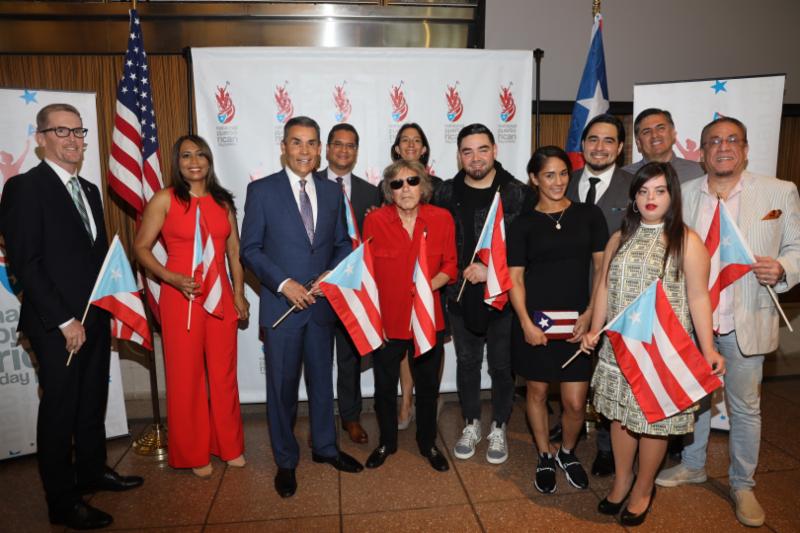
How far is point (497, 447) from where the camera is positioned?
10.9ft

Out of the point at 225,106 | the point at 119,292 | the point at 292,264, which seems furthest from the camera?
the point at 225,106

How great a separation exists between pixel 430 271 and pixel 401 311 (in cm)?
29

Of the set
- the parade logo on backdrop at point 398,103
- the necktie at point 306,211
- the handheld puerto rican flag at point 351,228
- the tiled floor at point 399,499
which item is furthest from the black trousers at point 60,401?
the parade logo on backdrop at point 398,103

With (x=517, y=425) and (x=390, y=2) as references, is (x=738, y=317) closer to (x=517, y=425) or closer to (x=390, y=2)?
(x=517, y=425)

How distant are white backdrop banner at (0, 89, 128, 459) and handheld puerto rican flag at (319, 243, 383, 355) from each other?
6.58 feet

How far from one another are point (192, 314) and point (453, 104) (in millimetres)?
2616

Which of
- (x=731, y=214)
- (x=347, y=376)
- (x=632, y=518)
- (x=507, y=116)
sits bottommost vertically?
(x=632, y=518)

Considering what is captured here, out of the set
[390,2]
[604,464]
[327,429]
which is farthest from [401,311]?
[390,2]

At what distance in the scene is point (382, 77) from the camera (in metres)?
4.17

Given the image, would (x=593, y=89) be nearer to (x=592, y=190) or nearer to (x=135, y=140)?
(x=592, y=190)

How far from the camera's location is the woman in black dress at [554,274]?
2.77 meters

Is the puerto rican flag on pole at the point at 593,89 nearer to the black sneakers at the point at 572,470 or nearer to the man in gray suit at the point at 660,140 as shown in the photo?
the man in gray suit at the point at 660,140

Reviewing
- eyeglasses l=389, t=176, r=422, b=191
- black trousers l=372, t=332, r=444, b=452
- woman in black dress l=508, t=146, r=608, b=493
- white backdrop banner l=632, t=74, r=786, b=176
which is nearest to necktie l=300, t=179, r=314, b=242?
eyeglasses l=389, t=176, r=422, b=191

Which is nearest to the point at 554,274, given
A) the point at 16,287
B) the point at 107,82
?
the point at 16,287
